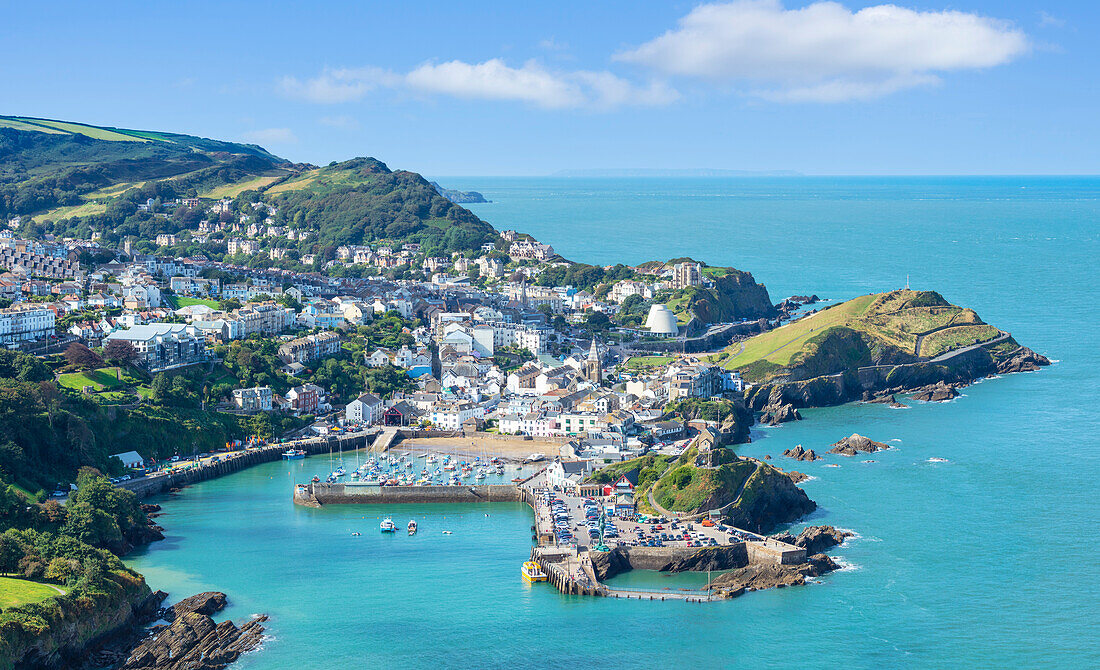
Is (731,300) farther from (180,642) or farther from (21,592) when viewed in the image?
(21,592)

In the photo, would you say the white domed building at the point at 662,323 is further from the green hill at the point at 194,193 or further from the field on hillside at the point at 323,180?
the field on hillside at the point at 323,180

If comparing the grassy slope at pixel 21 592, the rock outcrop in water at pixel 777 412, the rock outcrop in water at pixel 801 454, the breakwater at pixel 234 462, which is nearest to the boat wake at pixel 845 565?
the rock outcrop in water at pixel 801 454

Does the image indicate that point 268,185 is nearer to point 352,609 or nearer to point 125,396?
point 125,396

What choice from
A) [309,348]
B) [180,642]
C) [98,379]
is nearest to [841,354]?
[309,348]

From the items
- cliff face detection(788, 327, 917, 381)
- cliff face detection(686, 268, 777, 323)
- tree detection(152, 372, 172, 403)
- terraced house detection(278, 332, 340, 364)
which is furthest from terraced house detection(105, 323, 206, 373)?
cliff face detection(686, 268, 777, 323)

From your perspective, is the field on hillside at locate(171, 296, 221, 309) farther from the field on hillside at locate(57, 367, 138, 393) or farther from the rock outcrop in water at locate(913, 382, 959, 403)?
the rock outcrop in water at locate(913, 382, 959, 403)

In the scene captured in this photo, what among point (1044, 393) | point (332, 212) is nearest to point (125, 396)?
point (1044, 393)
